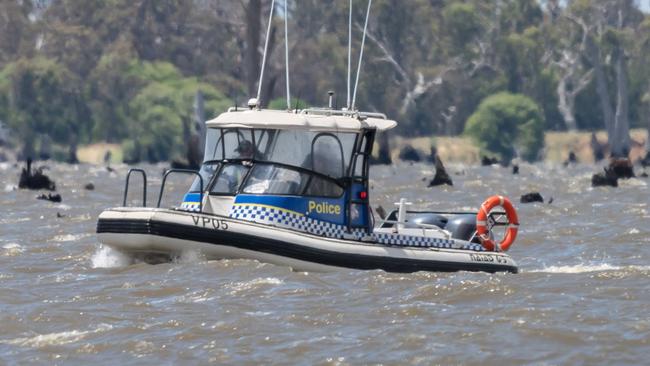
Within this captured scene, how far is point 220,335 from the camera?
671 inches

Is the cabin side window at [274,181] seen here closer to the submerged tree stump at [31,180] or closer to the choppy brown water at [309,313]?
the choppy brown water at [309,313]

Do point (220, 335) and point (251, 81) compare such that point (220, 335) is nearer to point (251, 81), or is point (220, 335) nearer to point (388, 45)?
point (251, 81)

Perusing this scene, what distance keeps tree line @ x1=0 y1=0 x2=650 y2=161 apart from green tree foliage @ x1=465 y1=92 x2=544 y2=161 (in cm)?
11

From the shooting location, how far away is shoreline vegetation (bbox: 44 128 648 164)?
429ft

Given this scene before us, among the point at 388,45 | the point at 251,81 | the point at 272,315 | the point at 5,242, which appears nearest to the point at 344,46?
the point at 388,45

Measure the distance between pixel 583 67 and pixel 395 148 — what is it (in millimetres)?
16533

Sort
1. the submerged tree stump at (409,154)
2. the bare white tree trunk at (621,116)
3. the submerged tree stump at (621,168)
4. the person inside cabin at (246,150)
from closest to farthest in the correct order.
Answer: the person inside cabin at (246,150) → the submerged tree stump at (621,168) → the submerged tree stump at (409,154) → the bare white tree trunk at (621,116)

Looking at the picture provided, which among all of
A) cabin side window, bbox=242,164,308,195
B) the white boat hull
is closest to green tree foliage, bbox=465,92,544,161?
cabin side window, bbox=242,164,308,195

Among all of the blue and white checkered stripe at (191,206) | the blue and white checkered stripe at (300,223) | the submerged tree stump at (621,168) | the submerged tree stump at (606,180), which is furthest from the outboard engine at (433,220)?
the submerged tree stump at (621,168)

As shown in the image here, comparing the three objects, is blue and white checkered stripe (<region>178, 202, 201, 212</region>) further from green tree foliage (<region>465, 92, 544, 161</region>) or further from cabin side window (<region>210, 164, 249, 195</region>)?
green tree foliage (<region>465, 92, 544, 161</region>)

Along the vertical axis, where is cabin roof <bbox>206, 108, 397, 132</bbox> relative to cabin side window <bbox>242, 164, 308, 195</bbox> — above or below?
above

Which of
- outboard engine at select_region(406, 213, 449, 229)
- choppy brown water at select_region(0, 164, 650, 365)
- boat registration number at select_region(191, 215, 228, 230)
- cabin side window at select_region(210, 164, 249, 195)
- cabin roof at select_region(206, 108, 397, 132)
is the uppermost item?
cabin roof at select_region(206, 108, 397, 132)

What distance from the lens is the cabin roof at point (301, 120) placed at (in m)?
23.0

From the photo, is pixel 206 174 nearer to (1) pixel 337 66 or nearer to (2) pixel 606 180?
(2) pixel 606 180
